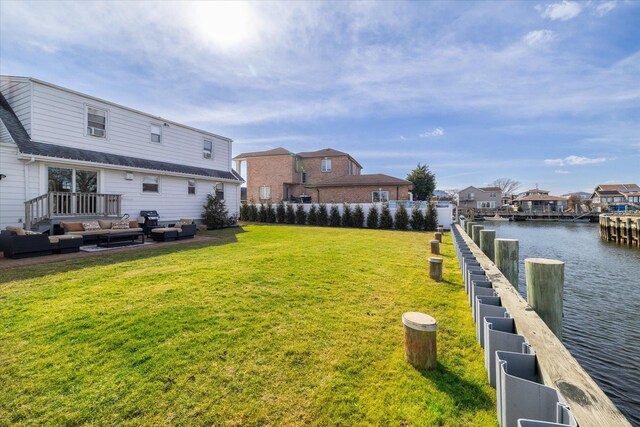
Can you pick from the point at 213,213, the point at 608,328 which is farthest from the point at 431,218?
the point at 213,213

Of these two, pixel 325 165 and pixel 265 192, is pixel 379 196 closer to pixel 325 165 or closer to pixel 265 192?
pixel 325 165

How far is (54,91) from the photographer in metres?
11.1

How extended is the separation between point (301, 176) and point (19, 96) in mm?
24476

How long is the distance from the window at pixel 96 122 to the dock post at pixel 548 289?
53.0 ft

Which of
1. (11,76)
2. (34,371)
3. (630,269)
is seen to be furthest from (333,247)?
(11,76)

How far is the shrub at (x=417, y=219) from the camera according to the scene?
1933 cm

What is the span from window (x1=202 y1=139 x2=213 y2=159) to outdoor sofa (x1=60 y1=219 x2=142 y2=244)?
7.99m

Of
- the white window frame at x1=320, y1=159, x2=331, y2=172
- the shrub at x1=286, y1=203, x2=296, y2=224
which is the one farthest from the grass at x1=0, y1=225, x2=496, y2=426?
the white window frame at x1=320, y1=159, x2=331, y2=172

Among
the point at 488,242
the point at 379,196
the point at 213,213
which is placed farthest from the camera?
the point at 379,196

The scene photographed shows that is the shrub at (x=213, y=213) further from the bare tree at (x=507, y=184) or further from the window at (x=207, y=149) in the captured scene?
the bare tree at (x=507, y=184)

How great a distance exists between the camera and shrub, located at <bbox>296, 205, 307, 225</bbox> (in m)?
23.1

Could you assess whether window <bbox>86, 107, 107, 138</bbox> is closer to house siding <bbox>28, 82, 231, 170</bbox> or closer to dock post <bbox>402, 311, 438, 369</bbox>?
house siding <bbox>28, 82, 231, 170</bbox>

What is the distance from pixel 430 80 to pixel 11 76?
17.9m

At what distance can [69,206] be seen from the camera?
10.9m
